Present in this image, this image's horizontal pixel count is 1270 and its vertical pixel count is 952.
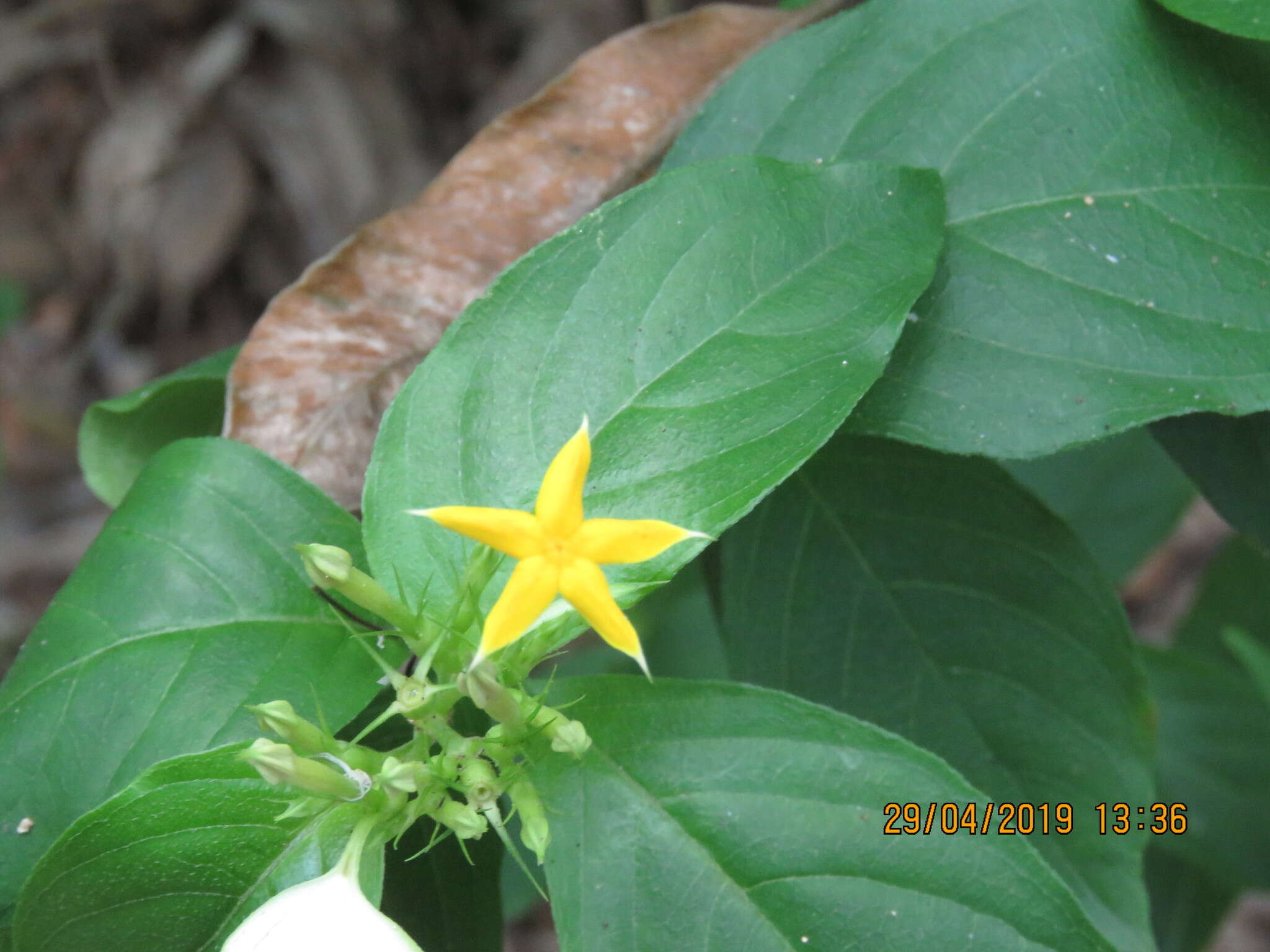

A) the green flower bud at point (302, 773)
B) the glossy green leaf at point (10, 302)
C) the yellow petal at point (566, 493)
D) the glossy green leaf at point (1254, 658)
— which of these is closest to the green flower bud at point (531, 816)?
the green flower bud at point (302, 773)

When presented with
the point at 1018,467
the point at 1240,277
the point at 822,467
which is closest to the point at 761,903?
the point at 822,467

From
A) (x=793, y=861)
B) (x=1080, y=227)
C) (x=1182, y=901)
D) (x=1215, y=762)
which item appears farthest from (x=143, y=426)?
(x=1182, y=901)

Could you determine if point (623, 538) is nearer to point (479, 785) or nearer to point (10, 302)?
point (479, 785)

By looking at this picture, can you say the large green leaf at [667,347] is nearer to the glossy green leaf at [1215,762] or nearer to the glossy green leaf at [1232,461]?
the glossy green leaf at [1232,461]

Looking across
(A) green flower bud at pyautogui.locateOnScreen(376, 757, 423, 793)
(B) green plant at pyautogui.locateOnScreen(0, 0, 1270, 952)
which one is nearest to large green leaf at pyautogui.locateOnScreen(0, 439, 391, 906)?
(B) green plant at pyautogui.locateOnScreen(0, 0, 1270, 952)

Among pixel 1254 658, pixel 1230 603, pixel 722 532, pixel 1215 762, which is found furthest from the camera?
pixel 1230 603
